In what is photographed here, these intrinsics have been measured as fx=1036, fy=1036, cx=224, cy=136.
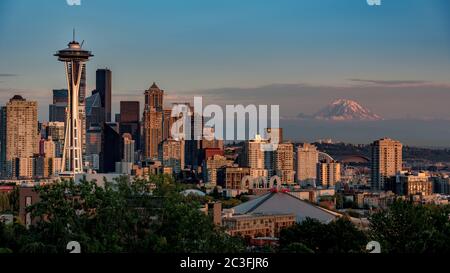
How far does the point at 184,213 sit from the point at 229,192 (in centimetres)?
1400

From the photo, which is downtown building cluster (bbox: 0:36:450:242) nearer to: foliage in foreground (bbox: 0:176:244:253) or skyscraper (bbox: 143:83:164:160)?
skyscraper (bbox: 143:83:164:160)

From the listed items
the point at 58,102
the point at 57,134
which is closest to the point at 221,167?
the point at 57,134

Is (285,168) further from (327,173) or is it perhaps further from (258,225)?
(258,225)

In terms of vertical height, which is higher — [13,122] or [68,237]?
[13,122]

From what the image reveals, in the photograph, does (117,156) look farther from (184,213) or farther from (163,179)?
(184,213)

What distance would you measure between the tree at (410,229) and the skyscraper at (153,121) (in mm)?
1390

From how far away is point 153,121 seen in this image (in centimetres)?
973

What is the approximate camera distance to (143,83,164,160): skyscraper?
17.4 ft

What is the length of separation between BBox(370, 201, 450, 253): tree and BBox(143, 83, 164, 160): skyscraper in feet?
4.56

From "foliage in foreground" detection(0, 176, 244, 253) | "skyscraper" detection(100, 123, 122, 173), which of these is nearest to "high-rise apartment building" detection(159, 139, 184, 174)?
"skyscraper" detection(100, 123, 122, 173)

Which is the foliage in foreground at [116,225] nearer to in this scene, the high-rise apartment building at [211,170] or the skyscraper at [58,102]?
the skyscraper at [58,102]

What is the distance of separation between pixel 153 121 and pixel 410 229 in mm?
3947

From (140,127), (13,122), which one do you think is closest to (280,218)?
(140,127)
